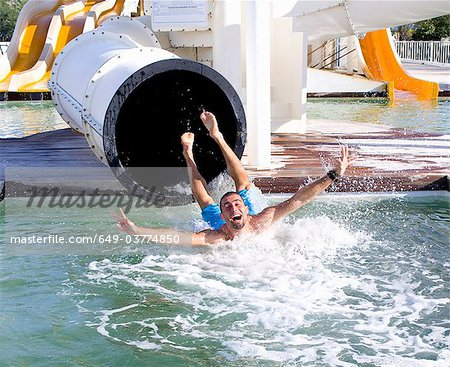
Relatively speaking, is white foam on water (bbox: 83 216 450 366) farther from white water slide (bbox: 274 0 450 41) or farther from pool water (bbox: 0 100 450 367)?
white water slide (bbox: 274 0 450 41)

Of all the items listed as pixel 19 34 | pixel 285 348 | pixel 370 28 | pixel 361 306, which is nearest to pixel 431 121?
A: pixel 370 28

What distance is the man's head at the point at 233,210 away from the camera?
4.75 meters

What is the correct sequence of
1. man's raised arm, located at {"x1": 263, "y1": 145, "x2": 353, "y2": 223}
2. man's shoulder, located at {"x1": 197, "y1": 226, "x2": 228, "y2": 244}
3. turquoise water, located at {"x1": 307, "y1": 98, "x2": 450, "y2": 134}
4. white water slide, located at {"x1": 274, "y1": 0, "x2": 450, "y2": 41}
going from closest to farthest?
1. man's raised arm, located at {"x1": 263, "y1": 145, "x2": 353, "y2": 223}
2. man's shoulder, located at {"x1": 197, "y1": 226, "x2": 228, "y2": 244}
3. white water slide, located at {"x1": 274, "y1": 0, "x2": 450, "y2": 41}
4. turquoise water, located at {"x1": 307, "y1": 98, "x2": 450, "y2": 134}

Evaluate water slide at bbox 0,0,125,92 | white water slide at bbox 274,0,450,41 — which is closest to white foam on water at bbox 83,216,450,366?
white water slide at bbox 274,0,450,41

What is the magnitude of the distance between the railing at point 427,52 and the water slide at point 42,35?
12.1m

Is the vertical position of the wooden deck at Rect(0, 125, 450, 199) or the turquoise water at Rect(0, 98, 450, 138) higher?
the wooden deck at Rect(0, 125, 450, 199)

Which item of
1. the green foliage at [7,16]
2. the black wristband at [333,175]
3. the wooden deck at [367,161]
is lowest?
the wooden deck at [367,161]

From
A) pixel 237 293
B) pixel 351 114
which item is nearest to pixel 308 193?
pixel 237 293

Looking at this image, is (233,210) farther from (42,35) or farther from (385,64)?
(42,35)

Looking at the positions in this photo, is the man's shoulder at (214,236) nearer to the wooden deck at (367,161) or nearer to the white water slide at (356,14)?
the wooden deck at (367,161)

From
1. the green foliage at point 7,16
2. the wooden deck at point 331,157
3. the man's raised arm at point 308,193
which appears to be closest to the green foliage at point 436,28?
the wooden deck at point 331,157

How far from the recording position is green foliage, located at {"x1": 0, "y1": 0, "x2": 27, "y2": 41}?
44500 mm

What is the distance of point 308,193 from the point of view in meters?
4.97

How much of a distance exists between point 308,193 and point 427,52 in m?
22.6
